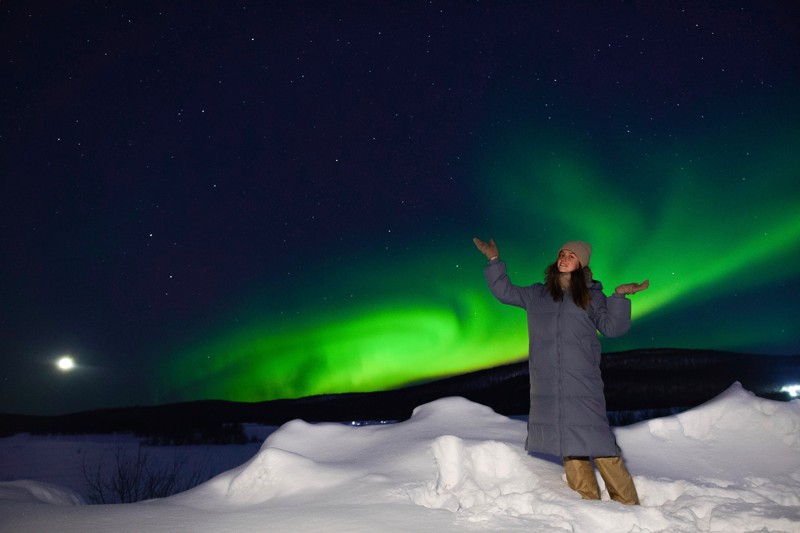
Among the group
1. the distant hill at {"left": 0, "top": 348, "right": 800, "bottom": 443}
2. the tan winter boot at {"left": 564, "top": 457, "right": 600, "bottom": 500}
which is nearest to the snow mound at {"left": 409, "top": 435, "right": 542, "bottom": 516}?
the tan winter boot at {"left": 564, "top": 457, "right": 600, "bottom": 500}

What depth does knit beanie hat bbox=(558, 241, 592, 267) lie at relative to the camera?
378 cm

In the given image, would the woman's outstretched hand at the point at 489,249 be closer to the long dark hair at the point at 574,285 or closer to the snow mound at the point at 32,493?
the long dark hair at the point at 574,285

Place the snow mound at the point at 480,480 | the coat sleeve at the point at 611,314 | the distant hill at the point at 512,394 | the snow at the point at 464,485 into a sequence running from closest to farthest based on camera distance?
1. the snow at the point at 464,485
2. the snow mound at the point at 480,480
3. the coat sleeve at the point at 611,314
4. the distant hill at the point at 512,394

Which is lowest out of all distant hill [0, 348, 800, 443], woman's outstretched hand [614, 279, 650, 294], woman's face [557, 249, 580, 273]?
woman's outstretched hand [614, 279, 650, 294]

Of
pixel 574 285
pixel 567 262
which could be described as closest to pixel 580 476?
pixel 574 285

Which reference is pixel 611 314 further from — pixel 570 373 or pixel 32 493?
pixel 32 493

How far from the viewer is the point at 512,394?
11150 cm

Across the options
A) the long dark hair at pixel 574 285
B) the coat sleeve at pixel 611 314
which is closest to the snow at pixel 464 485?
the coat sleeve at pixel 611 314

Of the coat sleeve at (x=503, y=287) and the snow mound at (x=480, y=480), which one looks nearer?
the snow mound at (x=480, y=480)

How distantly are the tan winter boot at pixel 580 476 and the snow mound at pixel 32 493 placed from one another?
143 inches

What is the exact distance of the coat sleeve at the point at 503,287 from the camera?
385 centimetres

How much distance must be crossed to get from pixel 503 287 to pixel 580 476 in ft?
4.51

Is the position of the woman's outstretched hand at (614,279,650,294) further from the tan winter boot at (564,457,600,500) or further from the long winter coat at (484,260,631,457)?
the tan winter boot at (564,457,600,500)

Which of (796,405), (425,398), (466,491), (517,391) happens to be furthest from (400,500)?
(517,391)
